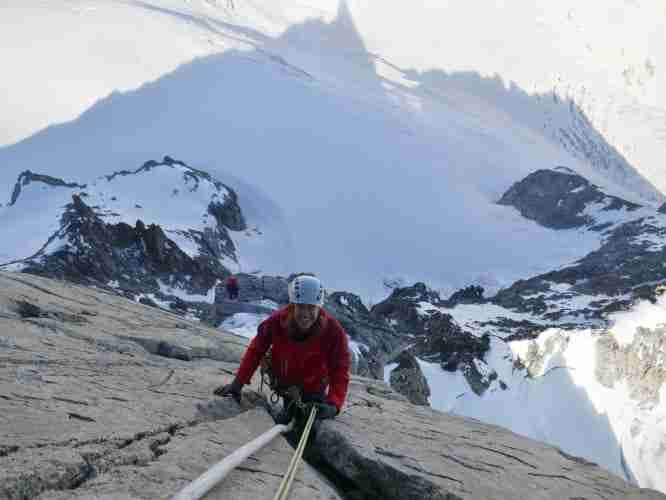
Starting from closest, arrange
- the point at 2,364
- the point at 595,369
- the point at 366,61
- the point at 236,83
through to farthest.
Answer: the point at 2,364, the point at 595,369, the point at 236,83, the point at 366,61

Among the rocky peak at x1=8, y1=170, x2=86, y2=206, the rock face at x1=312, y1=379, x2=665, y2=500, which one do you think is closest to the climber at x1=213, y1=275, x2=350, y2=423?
the rock face at x1=312, y1=379, x2=665, y2=500

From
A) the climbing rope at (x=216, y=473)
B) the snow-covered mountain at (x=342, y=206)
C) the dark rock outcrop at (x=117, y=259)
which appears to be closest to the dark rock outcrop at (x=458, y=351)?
the snow-covered mountain at (x=342, y=206)

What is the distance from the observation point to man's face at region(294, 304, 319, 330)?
5.26 meters

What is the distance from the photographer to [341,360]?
18.3ft

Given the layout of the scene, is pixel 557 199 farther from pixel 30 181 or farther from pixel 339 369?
pixel 339 369

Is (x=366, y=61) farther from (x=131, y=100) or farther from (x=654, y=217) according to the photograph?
(x=654, y=217)

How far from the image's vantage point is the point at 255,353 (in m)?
5.55

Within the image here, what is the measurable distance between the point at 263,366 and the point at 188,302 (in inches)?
939

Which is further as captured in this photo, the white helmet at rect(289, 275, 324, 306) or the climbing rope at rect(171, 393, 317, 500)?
the white helmet at rect(289, 275, 324, 306)

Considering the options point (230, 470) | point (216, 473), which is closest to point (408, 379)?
point (230, 470)

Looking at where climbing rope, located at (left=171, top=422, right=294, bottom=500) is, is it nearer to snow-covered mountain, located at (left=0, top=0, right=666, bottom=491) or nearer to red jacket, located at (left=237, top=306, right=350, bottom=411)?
red jacket, located at (left=237, top=306, right=350, bottom=411)

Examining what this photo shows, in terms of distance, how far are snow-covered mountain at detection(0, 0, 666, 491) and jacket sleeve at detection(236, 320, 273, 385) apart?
54.6 feet

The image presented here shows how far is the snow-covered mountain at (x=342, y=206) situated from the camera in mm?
31438

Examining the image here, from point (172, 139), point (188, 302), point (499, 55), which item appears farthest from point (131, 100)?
point (499, 55)
